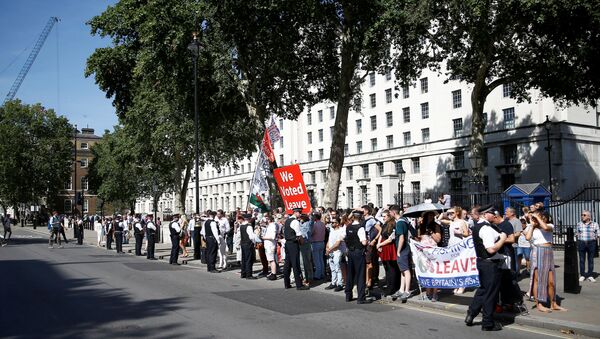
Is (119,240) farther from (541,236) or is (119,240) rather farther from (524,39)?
(524,39)

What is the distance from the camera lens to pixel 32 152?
73750 millimetres

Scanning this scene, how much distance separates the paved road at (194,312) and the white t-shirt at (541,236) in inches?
69.0

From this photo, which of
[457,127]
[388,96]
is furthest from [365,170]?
[457,127]

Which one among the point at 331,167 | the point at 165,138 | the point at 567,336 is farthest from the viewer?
the point at 165,138

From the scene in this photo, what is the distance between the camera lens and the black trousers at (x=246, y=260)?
1565 centimetres

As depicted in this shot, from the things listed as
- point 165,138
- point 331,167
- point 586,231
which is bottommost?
point 586,231

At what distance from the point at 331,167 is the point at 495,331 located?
1477cm

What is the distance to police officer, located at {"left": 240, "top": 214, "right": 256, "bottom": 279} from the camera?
51.1 ft

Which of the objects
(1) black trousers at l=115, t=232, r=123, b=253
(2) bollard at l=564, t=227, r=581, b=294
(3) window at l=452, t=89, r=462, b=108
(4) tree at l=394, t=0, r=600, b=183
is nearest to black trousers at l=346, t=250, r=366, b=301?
(2) bollard at l=564, t=227, r=581, b=294

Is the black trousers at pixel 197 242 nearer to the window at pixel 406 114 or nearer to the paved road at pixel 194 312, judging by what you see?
the paved road at pixel 194 312

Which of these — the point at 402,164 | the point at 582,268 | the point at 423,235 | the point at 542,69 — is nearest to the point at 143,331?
the point at 423,235

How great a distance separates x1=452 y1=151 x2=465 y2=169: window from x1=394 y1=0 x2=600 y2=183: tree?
2293cm

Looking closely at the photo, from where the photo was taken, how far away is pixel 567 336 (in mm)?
8094

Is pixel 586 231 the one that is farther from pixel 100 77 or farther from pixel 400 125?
pixel 400 125
